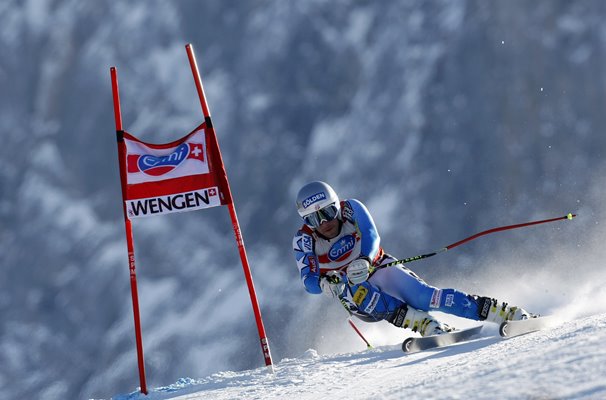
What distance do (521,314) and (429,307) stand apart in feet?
3.27

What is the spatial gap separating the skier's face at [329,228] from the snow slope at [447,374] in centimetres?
135

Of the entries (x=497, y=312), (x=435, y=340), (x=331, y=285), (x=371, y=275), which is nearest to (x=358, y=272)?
(x=331, y=285)

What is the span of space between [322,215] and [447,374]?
3.72 meters

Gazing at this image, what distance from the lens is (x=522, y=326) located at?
24.5ft

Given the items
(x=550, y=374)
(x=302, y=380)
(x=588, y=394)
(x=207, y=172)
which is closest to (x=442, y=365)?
(x=302, y=380)

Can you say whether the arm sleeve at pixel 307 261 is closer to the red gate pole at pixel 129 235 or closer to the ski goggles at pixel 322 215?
the ski goggles at pixel 322 215

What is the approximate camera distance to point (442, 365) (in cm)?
611

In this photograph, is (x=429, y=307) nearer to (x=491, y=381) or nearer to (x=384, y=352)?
(x=384, y=352)

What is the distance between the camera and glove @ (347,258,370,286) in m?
8.23

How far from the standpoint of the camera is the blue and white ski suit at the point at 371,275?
859 centimetres

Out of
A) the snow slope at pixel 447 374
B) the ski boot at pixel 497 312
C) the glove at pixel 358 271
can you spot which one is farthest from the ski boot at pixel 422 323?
the glove at pixel 358 271

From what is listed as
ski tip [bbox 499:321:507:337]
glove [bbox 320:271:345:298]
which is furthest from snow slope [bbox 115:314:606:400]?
glove [bbox 320:271:345:298]

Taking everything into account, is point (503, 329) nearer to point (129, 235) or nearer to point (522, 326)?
point (522, 326)

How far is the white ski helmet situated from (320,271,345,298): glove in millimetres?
607
